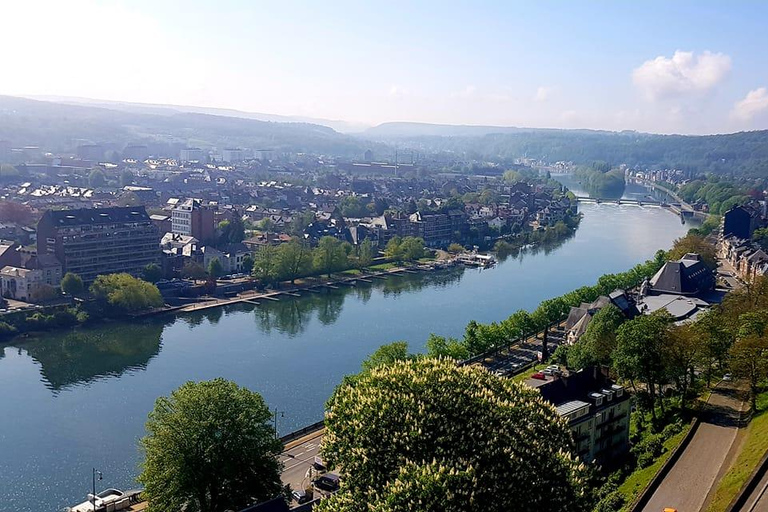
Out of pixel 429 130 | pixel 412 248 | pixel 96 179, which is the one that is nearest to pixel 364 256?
pixel 412 248

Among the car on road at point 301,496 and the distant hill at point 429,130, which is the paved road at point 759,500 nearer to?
the car on road at point 301,496

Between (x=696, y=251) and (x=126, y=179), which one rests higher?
(x=696, y=251)

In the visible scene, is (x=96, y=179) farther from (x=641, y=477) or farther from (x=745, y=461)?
(x=745, y=461)

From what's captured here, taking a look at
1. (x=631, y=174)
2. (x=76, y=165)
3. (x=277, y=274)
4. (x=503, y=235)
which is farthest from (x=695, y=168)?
(x=277, y=274)

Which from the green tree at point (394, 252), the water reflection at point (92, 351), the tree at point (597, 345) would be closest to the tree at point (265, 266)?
the water reflection at point (92, 351)

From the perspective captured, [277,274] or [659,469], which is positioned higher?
[659,469]

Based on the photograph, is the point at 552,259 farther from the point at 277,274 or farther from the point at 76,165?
the point at 76,165
